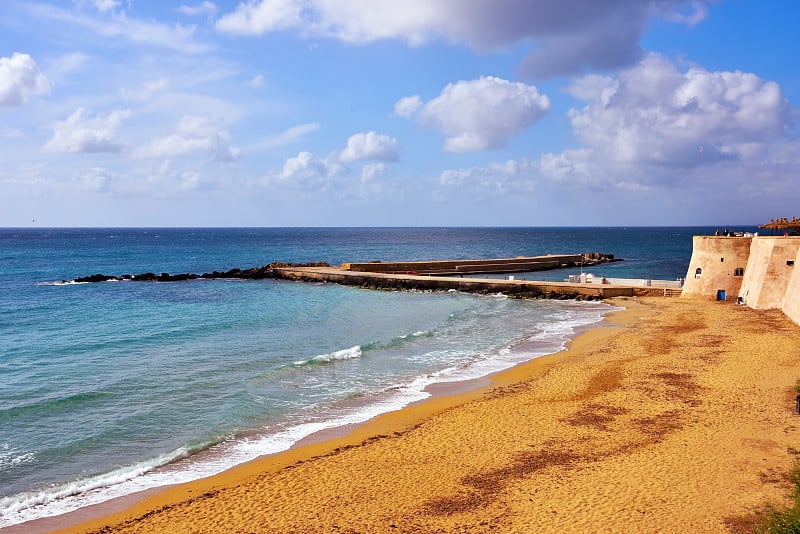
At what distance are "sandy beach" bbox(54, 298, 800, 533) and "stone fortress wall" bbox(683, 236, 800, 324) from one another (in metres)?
13.4

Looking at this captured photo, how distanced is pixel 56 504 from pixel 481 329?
76.8 feet

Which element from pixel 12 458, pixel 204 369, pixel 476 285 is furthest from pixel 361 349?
pixel 476 285

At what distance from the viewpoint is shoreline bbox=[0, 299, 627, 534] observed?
10.8m

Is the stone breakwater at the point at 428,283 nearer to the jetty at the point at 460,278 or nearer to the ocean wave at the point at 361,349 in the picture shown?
the jetty at the point at 460,278

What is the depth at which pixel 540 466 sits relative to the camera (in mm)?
12773

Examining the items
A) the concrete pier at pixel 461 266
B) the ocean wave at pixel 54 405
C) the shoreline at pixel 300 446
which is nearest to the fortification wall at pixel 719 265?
the shoreline at pixel 300 446

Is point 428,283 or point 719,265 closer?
point 719,265

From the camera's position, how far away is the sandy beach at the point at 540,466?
10516mm

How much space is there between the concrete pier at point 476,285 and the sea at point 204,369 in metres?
2.03

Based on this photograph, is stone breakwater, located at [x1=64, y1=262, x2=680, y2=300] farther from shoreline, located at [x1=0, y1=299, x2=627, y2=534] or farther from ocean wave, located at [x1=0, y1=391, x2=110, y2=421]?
ocean wave, located at [x1=0, y1=391, x2=110, y2=421]

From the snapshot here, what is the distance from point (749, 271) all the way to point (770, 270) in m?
3.94

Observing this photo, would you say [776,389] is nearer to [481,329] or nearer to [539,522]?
[539,522]

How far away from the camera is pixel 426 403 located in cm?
1795

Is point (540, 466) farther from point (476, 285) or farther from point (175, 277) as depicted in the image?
point (175, 277)
